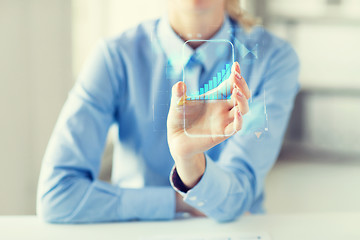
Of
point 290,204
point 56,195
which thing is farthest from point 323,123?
point 56,195

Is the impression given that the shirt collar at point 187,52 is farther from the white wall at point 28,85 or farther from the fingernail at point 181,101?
the white wall at point 28,85

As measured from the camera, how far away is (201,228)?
71 cm

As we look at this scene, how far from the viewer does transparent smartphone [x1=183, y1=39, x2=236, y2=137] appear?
44 centimetres

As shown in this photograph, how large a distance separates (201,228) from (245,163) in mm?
168

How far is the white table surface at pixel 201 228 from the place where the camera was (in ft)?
2.25

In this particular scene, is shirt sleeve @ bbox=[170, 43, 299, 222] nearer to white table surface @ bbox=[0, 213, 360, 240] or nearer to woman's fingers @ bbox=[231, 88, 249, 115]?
white table surface @ bbox=[0, 213, 360, 240]

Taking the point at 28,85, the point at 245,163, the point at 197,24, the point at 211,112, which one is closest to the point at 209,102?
the point at 211,112

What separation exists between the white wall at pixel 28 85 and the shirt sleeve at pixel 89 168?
0.49 metres

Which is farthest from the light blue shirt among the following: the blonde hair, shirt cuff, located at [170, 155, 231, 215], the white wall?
the white wall

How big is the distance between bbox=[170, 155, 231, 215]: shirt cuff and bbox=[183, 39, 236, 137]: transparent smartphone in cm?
17

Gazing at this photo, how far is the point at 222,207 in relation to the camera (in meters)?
0.70

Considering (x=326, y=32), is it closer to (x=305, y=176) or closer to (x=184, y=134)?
(x=305, y=176)

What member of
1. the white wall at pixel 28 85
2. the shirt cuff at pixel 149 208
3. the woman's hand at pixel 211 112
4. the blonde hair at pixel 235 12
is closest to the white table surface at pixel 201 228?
the shirt cuff at pixel 149 208

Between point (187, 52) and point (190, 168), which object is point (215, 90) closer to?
point (187, 52)
